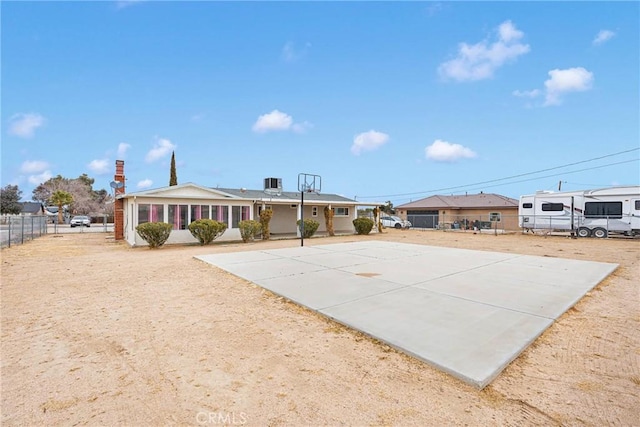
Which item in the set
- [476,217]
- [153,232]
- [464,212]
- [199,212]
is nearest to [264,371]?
[153,232]

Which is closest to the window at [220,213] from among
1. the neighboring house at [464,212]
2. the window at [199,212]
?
the window at [199,212]

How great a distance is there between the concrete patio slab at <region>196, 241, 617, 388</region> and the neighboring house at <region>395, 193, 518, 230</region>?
70.4 feet

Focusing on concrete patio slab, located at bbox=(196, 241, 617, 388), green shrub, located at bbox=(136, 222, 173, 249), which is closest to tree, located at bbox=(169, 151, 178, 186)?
green shrub, located at bbox=(136, 222, 173, 249)

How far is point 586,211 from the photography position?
1950cm

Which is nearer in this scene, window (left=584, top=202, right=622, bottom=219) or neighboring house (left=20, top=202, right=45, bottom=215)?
window (left=584, top=202, right=622, bottom=219)

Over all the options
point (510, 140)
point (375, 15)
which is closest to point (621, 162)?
point (510, 140)

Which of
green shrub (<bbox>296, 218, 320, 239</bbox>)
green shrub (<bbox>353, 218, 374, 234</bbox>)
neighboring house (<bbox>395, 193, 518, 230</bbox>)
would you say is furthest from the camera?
neighboring house (<bbox>395, 193, 518, 230</bbox>)

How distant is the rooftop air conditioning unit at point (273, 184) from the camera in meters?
21.8

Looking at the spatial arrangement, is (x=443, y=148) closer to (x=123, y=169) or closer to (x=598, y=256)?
(x=598, y=256)

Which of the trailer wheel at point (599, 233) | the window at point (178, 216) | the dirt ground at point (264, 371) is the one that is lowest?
the dirt ground at point (264, 371)

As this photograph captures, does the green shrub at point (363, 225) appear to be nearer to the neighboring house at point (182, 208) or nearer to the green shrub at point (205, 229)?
the neighboring house at point (182, 208)

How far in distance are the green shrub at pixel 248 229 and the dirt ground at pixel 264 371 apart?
10589mm

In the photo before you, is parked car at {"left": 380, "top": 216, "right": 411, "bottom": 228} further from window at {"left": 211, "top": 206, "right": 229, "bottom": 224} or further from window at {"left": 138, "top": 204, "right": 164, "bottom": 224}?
window at {"left": 138, "top": 204, "right": 164, "bottom": 224}

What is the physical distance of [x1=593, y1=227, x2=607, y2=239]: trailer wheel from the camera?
18.7 metres
